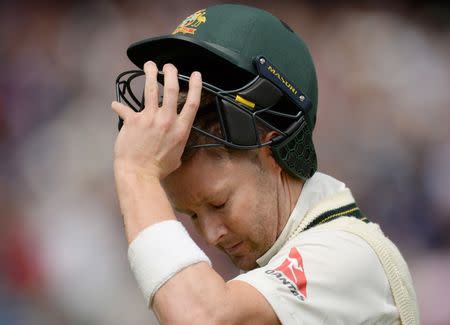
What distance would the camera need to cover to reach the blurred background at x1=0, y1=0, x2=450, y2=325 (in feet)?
17.7

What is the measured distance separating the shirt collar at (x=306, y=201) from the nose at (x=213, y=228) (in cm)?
14

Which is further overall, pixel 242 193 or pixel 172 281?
pixel 242 193

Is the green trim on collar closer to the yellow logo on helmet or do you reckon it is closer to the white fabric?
the white fabric

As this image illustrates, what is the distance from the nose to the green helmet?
0.24m

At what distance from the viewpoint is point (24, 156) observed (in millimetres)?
5668

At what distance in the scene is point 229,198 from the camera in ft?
7.82

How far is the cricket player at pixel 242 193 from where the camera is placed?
1997mm

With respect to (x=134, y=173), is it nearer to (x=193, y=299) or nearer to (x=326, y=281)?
(x=193, y=299)

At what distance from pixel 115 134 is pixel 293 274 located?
149 inches

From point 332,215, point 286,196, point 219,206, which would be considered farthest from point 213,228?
point 332,215

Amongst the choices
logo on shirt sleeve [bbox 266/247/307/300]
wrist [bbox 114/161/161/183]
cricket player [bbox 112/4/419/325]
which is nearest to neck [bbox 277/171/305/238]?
cricket player [bbox 112/4/419/325]

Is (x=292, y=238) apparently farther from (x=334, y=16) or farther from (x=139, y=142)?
(x=334, y=16)

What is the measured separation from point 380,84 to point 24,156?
8.35 ft

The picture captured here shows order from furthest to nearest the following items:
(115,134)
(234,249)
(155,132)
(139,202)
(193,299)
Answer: (115,134)
(234,249)
(155,132)
(139,202)
(193,299)
